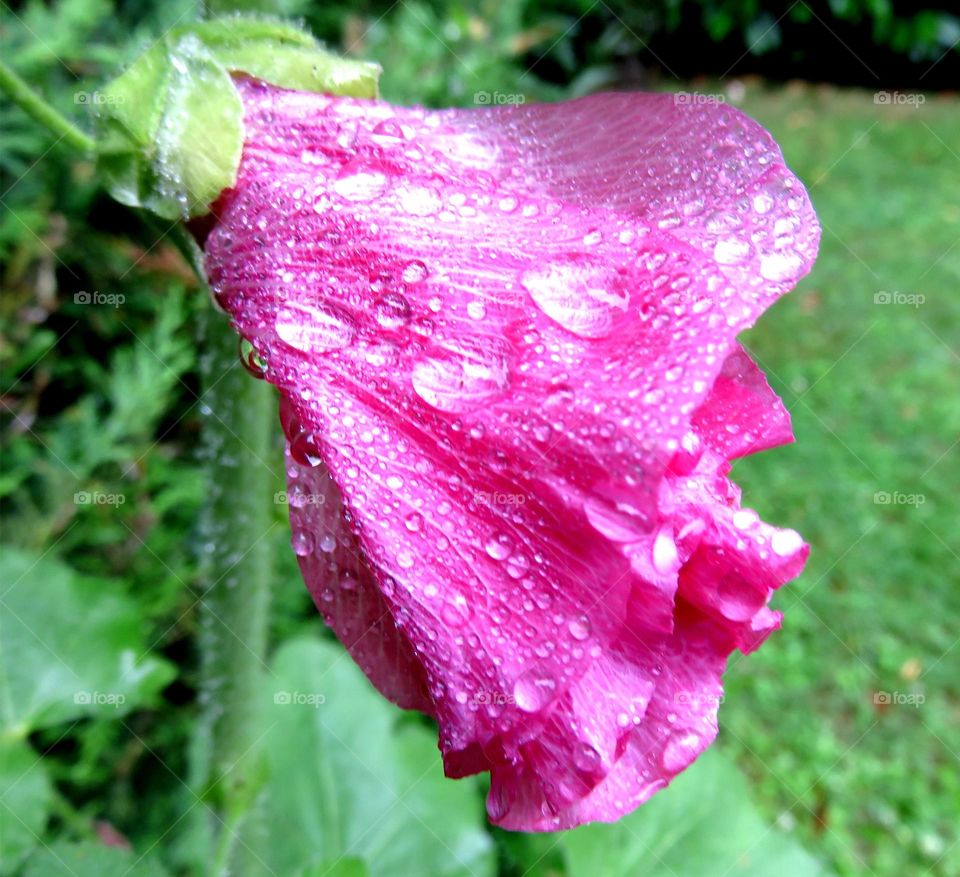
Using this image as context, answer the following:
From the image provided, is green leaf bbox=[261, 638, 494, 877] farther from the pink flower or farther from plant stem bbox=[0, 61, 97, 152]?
plant stem bbox=[0, 61, 97, 152]

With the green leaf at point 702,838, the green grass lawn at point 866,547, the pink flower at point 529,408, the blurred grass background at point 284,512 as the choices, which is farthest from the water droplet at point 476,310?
the green grass lawn at point 866,547

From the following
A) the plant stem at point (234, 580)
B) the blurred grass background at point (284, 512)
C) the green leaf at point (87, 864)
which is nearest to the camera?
the plant stem at point (234, 580)

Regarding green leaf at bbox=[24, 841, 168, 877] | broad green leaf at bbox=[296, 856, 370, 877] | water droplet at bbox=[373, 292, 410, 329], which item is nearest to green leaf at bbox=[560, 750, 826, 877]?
broad green leaf at bbox=[296, 856, 370, 877]

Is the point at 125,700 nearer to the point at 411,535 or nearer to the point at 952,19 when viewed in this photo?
the point at 411,535

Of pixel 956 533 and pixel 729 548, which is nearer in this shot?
pixel 729 548

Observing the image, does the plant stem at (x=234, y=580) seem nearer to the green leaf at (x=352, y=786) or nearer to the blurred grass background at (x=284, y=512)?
the blurred grass background at (x=284, y=512)

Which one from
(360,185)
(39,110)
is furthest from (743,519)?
(39,110)

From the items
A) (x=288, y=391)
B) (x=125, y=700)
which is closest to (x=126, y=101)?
(x=288, y=391)

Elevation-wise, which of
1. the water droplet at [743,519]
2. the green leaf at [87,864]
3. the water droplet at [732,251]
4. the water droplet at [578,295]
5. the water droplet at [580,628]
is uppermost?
the water droplet at [732,251]
